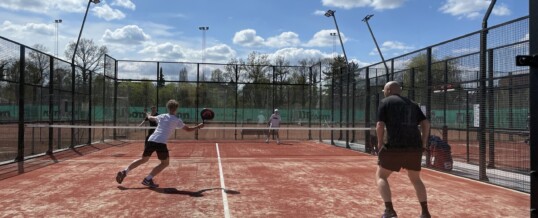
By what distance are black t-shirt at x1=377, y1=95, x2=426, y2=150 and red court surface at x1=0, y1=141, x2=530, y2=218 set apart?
4.38ft

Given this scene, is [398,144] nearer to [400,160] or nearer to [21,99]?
[400,160]

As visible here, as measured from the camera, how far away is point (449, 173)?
11.6 meters

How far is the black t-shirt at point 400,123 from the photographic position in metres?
5.88

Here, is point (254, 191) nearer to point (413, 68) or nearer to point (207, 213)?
point (207, 213)

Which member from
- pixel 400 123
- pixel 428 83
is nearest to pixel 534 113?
pixel 400 123

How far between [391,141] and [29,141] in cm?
1269

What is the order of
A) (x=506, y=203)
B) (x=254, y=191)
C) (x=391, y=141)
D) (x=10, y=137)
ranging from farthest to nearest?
(x=10, y=137)
(x=254, y=191)
(x=506, y=203)
(x=391, y=141)

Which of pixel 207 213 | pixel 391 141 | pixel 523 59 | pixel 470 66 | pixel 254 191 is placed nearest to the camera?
pixel 523 59

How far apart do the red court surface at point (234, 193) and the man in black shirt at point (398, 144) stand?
2.90ft

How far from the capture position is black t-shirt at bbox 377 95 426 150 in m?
5.88

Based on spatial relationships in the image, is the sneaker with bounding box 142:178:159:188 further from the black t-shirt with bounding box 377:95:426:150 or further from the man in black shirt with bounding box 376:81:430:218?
the black t-shirt with bounding box 377:95:426:150

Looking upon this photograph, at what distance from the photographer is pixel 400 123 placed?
19.4 ft

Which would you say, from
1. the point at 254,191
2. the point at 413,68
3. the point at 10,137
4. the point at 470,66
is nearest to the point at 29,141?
the point at 10,137

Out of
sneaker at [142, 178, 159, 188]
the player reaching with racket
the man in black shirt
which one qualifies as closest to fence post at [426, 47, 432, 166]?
the player reaching with racket
